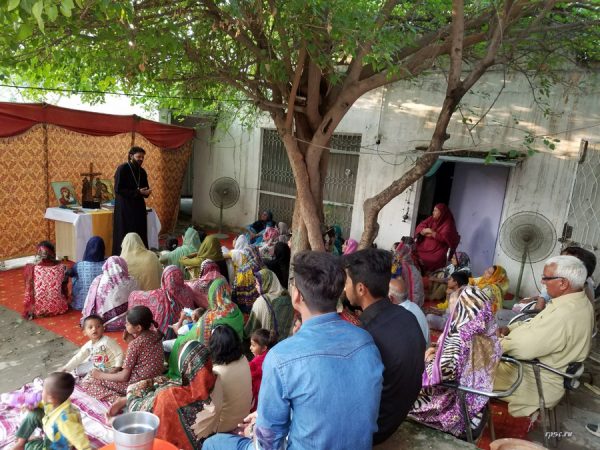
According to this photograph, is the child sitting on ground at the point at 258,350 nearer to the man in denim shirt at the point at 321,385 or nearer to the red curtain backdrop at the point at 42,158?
the man in denim shirt at the point at 321,385

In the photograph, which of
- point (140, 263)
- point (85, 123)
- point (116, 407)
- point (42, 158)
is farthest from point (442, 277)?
point (42, 158)

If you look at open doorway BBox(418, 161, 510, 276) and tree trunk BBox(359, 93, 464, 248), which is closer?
tree trunk BBox(359, 93, 464, 248)

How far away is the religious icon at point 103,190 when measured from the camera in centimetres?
802

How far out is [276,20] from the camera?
12.6 feet

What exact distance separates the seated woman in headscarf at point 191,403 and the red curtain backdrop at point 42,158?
577cm

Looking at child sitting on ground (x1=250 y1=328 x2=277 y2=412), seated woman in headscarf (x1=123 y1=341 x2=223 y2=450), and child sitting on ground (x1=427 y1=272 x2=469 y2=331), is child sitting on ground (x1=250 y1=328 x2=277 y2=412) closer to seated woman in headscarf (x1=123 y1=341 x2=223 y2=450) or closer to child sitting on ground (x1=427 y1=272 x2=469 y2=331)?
seated woman in headscarf (x1=123 y1=341 x2=223 y2=450)

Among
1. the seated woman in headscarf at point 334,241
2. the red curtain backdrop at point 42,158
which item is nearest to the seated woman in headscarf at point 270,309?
the seated woman in headscarf at point 334,241

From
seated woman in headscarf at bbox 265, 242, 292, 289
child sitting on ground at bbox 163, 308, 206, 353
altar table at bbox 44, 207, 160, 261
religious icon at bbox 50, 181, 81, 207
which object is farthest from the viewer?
religious icon at bbox 50, 181, 81, 207

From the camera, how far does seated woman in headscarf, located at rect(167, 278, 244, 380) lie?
3654mm

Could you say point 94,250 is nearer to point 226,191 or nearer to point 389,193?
point 389,193

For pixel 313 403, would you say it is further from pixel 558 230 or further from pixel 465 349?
pixel 558 230

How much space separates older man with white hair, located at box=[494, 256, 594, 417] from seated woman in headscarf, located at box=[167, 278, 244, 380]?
2116mm

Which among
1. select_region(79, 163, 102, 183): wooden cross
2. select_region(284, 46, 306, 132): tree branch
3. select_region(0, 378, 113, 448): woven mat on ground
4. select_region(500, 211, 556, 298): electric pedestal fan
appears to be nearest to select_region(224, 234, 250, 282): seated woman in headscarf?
select_region(284, 46, 306, 132): tree branch

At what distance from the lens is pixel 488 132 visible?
290 inches
